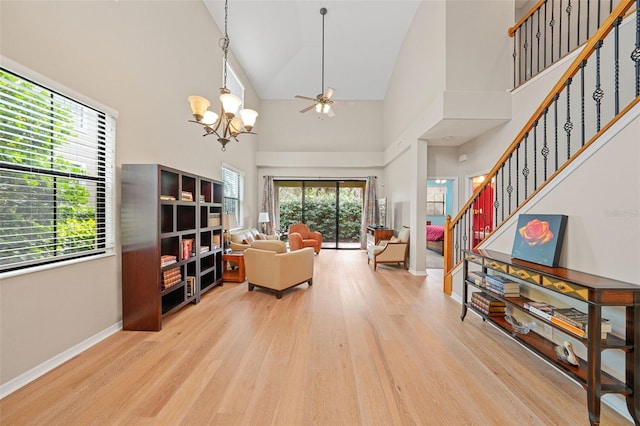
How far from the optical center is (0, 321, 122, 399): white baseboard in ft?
5.87

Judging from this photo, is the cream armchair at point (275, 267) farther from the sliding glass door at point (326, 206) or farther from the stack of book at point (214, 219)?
the sliding glass door at point (326, 206)

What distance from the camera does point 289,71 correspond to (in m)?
7.46

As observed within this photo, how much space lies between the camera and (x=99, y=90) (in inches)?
97.3

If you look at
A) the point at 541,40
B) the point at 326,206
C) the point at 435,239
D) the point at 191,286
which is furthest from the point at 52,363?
the point at 435,239

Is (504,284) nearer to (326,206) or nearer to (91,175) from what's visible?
(91,175)

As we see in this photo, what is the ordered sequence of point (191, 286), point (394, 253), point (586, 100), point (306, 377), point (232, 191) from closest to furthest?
point (306, 377), point (586, 100), point (191, 286), point (394, 253), point (232, 191)

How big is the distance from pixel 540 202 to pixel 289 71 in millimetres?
7184

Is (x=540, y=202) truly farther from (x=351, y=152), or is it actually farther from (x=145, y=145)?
(x=351, y=152)

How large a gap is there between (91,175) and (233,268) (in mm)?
2735

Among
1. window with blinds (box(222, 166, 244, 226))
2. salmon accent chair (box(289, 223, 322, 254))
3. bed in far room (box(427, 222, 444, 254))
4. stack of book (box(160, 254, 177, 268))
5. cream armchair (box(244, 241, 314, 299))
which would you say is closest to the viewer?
stack of book (box(160, 254, 177, 268))

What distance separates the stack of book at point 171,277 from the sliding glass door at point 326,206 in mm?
5729

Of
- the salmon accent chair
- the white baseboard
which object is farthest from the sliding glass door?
the white baseboard

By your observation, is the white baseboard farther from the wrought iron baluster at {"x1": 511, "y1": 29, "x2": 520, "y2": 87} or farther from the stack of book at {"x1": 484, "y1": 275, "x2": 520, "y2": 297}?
the wrought iron baluster at {"x1": 511, "y1": 29, "x2": 520, "y2": 87}

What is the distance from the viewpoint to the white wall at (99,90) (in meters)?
1.84
